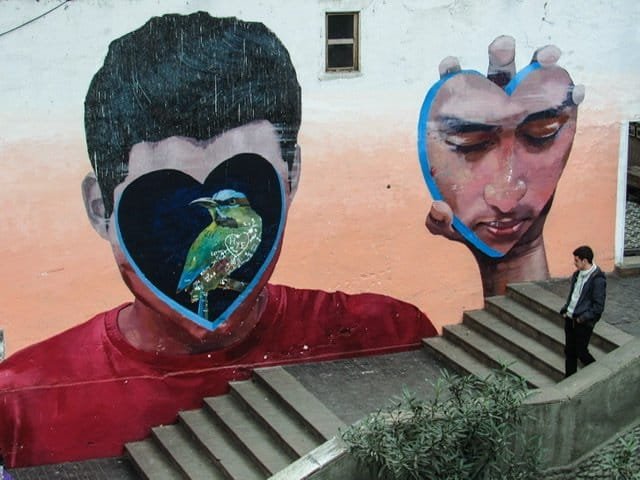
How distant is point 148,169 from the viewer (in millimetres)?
10945

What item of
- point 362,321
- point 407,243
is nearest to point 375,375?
point 362,321

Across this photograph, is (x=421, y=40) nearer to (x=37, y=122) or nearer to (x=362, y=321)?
(x=362, y=321)

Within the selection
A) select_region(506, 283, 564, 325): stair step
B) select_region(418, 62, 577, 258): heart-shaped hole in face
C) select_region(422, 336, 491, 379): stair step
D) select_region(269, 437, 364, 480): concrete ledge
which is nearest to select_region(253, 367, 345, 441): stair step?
select_region(269, 437, 364, 480): concrete ledge

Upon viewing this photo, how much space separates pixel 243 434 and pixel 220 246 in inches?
72.7

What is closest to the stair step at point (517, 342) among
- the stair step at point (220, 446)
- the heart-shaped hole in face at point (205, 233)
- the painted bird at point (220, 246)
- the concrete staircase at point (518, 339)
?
the concrete staircase at point (518, 339)

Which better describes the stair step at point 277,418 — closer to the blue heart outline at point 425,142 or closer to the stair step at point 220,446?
the stair step at point 220,446

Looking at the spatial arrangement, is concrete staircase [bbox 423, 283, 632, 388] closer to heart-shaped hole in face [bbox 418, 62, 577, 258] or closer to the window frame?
heart-shaped hole in face [bbox 418, 62, 577, 258]

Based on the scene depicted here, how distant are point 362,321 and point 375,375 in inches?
26.0

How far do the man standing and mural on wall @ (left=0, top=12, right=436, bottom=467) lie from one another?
2.83 meters

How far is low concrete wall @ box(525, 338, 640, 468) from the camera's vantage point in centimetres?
1031

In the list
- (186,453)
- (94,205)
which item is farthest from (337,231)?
(186,453)

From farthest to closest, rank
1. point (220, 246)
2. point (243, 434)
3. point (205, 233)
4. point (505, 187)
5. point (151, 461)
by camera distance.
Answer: point (505, 187) < point (220, 246) < point (205, 233) < point (151, 461) < point (243, 434)

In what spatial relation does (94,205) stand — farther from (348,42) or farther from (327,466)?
(327,466)

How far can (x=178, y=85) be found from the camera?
10922 mm
